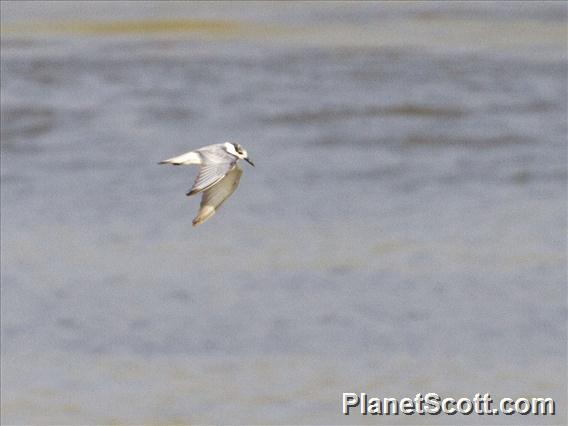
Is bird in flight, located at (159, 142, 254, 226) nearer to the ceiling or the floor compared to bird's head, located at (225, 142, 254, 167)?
nearer to the floor

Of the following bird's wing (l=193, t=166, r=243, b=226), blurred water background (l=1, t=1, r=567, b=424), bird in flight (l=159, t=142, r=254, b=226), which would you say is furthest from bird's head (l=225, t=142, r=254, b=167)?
blurred water background (l=1, t=1, r=567, b=424)

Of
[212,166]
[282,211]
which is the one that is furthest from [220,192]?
[282,211]

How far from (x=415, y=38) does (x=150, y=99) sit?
497 centimetres

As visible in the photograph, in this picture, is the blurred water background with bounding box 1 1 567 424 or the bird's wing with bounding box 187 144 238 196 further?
the blurred water background with bounding box 1 1 567 424

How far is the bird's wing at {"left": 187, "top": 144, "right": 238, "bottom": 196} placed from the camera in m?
8.77

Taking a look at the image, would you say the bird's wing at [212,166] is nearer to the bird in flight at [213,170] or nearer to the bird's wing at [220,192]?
the bird in flight at [213,170]

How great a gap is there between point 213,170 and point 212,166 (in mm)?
97

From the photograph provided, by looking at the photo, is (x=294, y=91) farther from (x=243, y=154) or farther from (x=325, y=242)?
(x=243, y=154)

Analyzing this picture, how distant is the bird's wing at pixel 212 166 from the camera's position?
877 centimetres

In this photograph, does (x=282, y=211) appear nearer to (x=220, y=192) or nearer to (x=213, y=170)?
(x=220, y=192)

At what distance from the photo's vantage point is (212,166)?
914 centimetres

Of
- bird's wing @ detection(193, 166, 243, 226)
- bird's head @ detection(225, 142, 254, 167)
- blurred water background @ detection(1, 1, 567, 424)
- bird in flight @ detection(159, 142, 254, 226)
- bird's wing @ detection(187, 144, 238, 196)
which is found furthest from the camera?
blurred water background @ detection(1, 1, 567, 424)

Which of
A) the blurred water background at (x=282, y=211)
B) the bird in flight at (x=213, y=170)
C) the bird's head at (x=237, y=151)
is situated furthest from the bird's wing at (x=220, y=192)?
the blurred water background at (x=282, y=211)

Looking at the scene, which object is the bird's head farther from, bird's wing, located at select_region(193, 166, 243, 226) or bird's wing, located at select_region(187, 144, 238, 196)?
bird's wing, located at select_region(193, 166, 243, 226)
